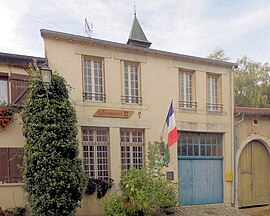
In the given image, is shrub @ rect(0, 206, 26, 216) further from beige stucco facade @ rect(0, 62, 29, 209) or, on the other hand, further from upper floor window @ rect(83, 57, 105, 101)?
upper floor window @ rect(83, 57, 105, 101)

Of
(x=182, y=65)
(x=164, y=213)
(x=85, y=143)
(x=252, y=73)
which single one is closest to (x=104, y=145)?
(x=85, y=143)

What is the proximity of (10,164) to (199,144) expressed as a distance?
662 centimetres

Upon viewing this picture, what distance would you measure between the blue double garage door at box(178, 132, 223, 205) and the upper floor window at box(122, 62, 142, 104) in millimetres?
2294

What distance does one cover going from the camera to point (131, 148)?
24.4 feet

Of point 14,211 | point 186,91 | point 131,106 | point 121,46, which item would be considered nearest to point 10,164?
point 14,211

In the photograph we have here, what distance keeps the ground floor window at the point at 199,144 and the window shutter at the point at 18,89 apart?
18.3ft

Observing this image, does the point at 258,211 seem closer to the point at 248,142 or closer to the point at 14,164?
the point at 248,142

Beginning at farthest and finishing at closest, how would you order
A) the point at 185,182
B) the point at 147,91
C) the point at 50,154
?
the point at 185,182, the point at 147,91, the point at 50,154

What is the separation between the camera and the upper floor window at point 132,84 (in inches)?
295

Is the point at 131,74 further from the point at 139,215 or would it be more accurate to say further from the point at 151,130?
the point at 139,215

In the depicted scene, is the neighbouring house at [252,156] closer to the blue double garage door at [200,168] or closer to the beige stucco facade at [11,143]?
the blue double garage door at [200,168]

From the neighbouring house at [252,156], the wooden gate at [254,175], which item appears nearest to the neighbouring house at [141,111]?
the neighbouring house at [252,156]

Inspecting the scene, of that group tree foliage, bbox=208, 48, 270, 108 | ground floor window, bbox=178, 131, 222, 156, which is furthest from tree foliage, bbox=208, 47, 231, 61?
ground floor window, bbox=178, 131, 222, 156

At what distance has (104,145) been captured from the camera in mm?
7113
